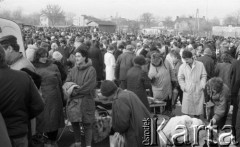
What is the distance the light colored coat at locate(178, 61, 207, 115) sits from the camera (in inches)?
298

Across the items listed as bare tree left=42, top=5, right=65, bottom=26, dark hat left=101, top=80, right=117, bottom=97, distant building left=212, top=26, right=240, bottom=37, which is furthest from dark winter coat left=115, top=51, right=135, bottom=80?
bare tree left=42, top=5, right=65, bottom=26

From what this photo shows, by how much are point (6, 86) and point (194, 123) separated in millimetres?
2719

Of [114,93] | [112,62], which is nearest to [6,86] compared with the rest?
[114,93]

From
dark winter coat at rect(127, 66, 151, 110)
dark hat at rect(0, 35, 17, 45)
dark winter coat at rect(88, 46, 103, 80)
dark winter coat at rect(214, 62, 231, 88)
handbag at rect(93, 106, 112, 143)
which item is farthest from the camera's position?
dark winter coat at rect(88, 46, 103, 80)

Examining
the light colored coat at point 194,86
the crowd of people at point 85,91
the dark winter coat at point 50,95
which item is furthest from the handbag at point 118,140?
the light colored coat at point 194,86

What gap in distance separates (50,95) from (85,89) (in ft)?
1.96

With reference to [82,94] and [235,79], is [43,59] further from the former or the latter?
[235,79]

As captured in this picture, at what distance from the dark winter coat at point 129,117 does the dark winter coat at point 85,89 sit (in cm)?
151

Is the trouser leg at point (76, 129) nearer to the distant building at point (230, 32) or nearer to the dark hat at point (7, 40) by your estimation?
the dark hat at point (7, 40)

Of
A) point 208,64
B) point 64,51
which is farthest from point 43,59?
point 64,51

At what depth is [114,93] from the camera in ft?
15.6

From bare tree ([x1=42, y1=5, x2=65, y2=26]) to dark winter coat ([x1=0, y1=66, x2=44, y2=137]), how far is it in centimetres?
8803

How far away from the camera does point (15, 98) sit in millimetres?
3725

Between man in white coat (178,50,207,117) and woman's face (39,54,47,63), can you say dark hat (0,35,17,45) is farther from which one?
man in white coat (178,50,207,117)
